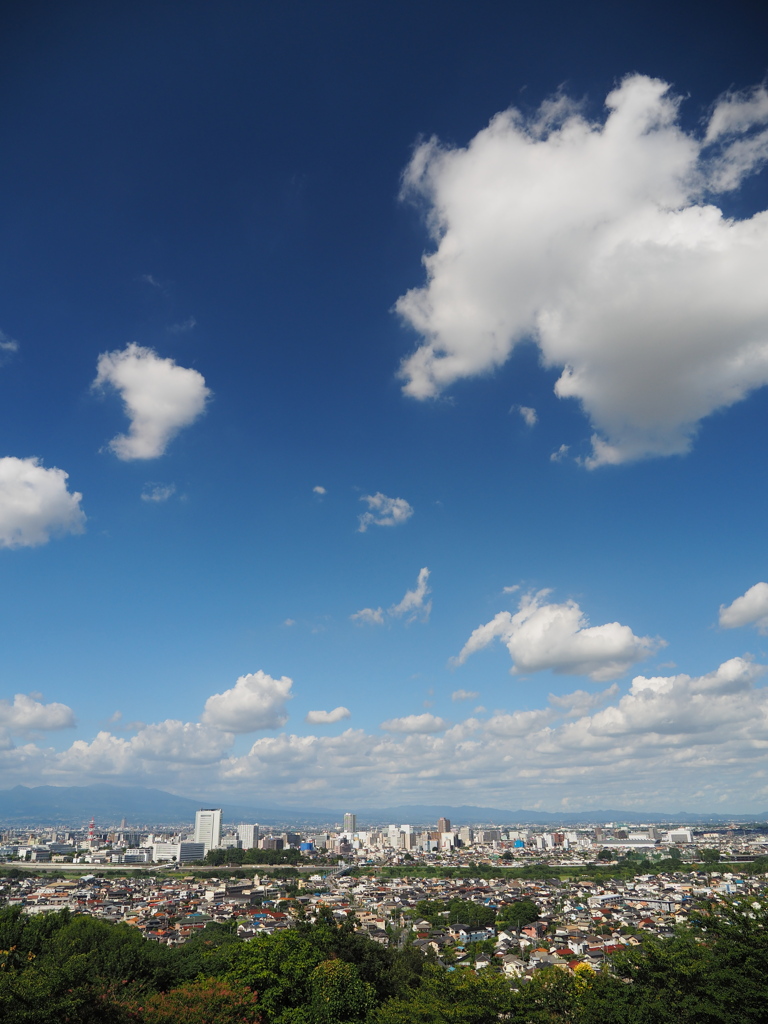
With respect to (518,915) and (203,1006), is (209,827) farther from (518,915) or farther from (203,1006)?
(203,1006)

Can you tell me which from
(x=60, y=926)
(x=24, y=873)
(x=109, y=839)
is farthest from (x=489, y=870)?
(x=109, y=839)

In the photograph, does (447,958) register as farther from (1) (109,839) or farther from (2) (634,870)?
(1) (109,839)

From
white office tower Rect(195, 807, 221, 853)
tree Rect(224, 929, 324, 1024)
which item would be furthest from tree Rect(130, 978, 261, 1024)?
white office tower Rect(195, 807, 221, 853)

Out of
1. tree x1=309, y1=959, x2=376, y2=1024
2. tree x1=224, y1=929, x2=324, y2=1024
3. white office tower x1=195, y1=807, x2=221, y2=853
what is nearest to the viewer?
tree x1=309, y1=959, x2=376, y2=1024

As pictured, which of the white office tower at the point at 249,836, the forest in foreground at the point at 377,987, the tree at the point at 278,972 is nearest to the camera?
the forest in foreground at the point at 377,987

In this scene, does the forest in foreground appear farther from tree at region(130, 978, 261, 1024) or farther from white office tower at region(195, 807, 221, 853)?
white office tower at region(195, 807, 221, 853)

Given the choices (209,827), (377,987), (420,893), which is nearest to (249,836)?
(209,827)

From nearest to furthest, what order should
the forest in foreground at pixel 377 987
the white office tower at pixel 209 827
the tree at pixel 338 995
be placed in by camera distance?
1. the forest in foreground at pixel 377 987
2. the tree at pixel 338 995
3. the white office tower at pixel 209 827

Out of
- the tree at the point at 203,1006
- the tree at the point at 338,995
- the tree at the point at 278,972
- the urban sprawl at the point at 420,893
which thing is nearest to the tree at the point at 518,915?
the urban sprawl at the point at 420,893

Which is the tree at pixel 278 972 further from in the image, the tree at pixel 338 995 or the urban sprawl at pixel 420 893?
the urban sprawl at pixel 420 893

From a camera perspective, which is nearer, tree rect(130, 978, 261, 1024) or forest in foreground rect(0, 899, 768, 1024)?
forest in foreground rect(0, 899, 768, 1024)
